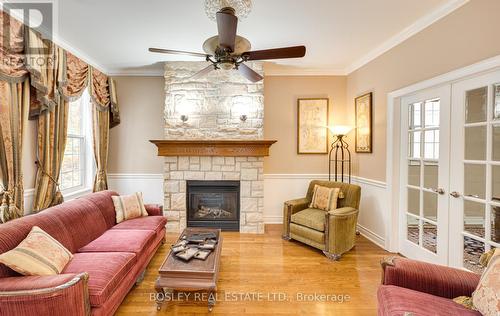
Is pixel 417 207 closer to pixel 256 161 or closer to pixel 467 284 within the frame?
pixel 467 284

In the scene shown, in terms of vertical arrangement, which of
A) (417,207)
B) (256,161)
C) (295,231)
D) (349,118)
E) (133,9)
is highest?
(133,9)

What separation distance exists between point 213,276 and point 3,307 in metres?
1.31

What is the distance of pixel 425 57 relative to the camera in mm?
2691

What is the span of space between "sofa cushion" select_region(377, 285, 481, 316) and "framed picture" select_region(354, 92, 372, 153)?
2538mm

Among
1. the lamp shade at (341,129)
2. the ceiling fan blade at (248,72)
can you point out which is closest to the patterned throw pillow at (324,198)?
the lamp shade at (341,129)

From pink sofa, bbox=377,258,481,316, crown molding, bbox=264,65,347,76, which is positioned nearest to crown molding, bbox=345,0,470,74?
crown molding, bbox=264,65,347,76

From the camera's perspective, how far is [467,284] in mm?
1572

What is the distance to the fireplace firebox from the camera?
4.11m

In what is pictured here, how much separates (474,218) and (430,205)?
505mm

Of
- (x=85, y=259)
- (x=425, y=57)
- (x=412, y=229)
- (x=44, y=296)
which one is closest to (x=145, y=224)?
(x=85, y=259)

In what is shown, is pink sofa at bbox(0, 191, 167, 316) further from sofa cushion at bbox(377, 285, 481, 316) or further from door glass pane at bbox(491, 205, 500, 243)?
door glass pane at bbox(491, 205, 500, 243)

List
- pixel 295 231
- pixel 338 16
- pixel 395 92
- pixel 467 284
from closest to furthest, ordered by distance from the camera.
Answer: pixel 467 284 → pixel 338 16 → pixel 395 92 → pixel 295 231

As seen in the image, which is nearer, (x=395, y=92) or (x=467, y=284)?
(x=467, y=284)

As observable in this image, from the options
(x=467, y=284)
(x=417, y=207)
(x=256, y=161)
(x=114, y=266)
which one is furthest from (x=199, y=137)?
(x=467, y=284)
